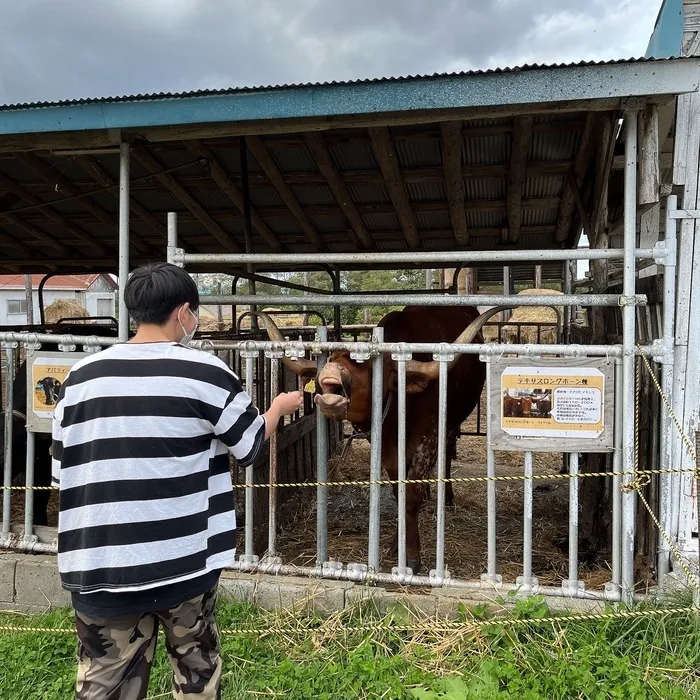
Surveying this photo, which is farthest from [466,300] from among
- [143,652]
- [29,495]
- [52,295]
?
[52,295]

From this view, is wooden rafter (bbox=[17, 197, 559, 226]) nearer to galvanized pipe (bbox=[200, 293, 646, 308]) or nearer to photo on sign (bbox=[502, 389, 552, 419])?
galvanized pipe (bbox=[200, 293, 646, 308])

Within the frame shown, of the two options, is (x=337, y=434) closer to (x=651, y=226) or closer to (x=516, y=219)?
(x=516, y=219)

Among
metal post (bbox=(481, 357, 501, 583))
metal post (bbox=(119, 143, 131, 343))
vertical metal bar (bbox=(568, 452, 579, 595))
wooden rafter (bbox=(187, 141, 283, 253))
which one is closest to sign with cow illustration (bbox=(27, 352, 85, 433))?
metal post (bbox=(119, 143, 131, 343))

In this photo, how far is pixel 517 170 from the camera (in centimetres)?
490

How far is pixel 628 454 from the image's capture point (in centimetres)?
322

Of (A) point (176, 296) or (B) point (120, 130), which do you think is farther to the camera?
(B) point (120, 130)

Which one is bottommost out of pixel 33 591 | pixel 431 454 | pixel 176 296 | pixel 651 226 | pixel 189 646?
pixel 33 591

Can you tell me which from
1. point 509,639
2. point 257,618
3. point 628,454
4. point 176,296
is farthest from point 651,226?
point 257,618

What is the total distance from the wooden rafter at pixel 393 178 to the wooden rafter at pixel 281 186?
0.92m

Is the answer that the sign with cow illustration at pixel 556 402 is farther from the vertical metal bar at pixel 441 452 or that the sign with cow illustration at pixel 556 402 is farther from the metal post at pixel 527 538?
the vertical metal bar at pixel 441 452

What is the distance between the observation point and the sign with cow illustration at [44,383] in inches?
155

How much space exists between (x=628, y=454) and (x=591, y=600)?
830 mm

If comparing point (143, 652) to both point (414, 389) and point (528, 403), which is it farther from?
point (414, 389)

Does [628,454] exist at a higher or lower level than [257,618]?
higher
